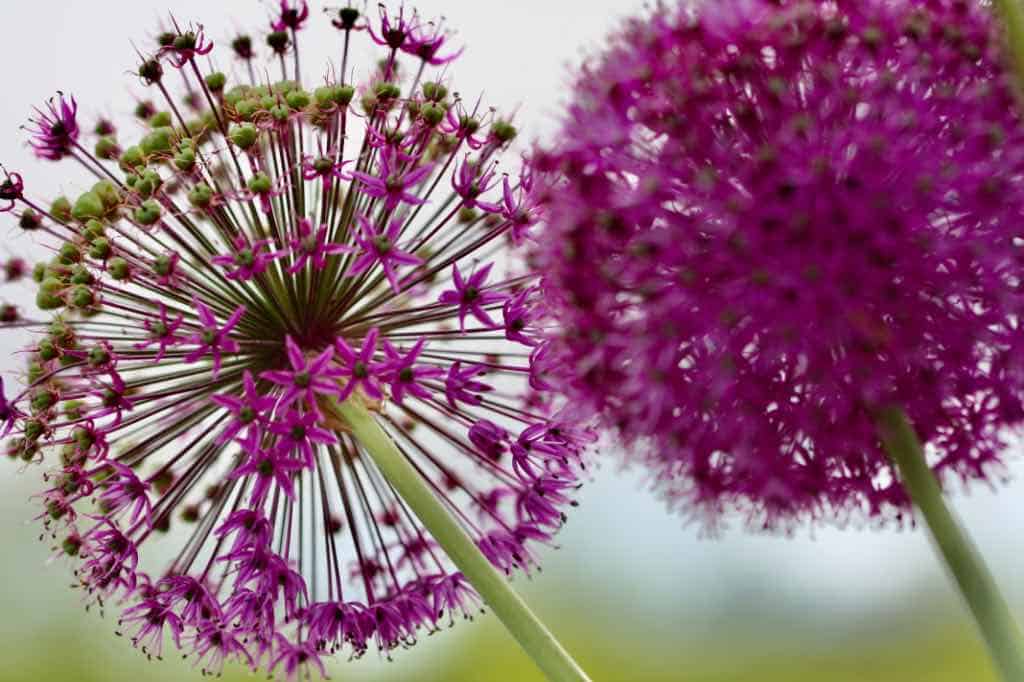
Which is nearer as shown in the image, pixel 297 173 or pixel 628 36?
pixel 628 36

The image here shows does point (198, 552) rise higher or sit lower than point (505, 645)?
lower

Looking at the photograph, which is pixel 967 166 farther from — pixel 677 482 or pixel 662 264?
pixel 677 482

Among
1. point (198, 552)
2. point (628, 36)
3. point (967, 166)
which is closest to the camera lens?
point (967, 166)

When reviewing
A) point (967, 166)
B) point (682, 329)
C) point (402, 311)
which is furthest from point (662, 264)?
point (402, 311)

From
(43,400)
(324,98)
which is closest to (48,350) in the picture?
(43,400)

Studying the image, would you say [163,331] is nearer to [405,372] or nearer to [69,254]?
[69,254]

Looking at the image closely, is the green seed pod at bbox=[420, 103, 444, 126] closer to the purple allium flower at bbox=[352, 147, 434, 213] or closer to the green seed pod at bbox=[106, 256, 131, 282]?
the purple allium flower at bbox=[352, 147, 434, 213]
